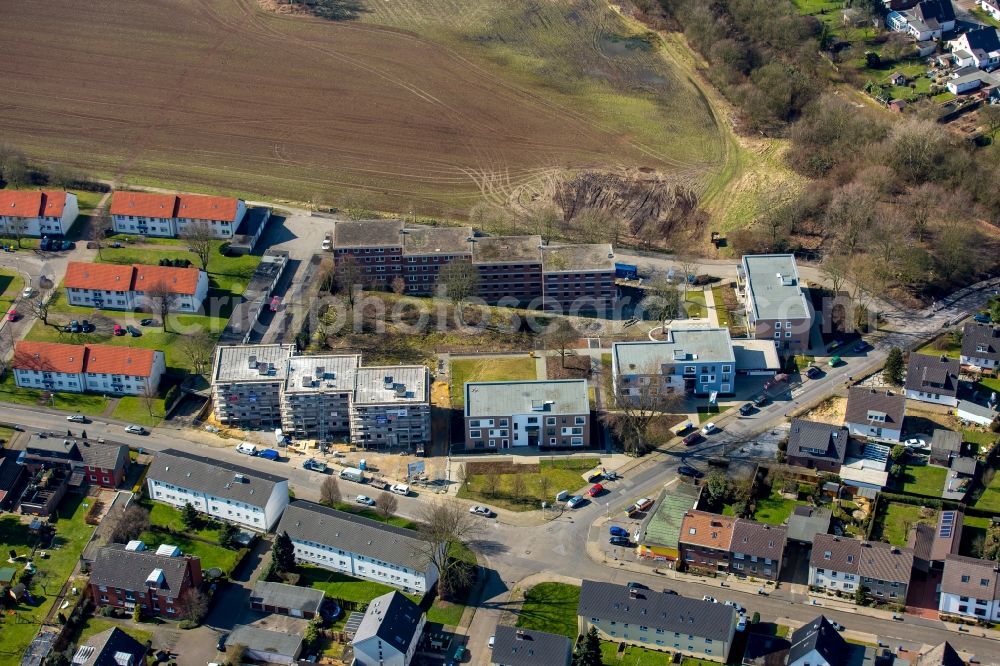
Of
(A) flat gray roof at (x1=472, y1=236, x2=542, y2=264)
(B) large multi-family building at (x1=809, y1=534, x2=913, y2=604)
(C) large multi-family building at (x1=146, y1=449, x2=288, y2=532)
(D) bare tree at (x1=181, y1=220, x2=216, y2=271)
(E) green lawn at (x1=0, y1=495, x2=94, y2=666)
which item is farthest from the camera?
(D) bare tree at (x1=181, y1=220, x2=216, y2=271)

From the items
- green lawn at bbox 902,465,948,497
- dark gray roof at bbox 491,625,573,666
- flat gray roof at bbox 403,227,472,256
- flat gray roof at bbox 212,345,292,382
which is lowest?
dark gray roof at bbox 491,625,573,666

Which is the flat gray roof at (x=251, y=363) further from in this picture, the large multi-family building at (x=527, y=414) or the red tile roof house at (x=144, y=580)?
the red tile roof house at (x=144, y=580)

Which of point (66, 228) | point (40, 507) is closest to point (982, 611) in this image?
point (40, 507)

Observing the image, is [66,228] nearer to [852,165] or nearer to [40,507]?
[40,507]

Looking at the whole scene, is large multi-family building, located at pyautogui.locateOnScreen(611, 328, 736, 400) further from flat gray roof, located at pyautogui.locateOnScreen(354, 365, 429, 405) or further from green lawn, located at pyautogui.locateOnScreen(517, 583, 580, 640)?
green lawn, located at pyautogui.locateOnScreen(517, 583, 580, 640)

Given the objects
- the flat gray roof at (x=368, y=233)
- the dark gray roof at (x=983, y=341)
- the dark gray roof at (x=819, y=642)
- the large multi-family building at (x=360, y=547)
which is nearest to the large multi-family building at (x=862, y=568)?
the dark gray roof at (x=819, y=642)

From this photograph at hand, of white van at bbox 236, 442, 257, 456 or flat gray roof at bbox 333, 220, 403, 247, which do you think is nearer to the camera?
white van at bbox 236, 442, 257, 456

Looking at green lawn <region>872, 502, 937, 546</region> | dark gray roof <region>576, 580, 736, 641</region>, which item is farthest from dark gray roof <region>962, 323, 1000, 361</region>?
dark gray roof <region>576, 580, 736, 641</region>
